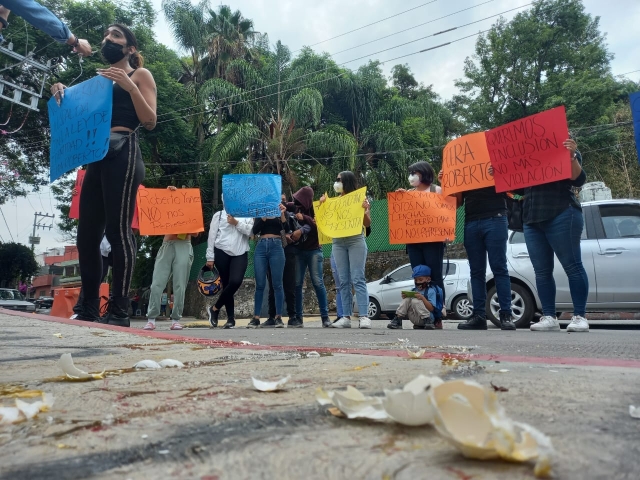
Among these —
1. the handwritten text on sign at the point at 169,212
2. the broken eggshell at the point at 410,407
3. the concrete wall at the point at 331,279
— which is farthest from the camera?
the concrete wall at the point at 331,279

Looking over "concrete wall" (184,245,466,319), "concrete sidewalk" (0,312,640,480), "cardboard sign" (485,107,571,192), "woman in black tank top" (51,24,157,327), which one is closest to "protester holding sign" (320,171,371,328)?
"cardboard sign" (485,107,571,192)

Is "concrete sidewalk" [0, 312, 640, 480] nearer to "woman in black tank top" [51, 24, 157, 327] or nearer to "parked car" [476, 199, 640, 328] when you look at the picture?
"woman in black tank top" [51, 24, 157, 327]

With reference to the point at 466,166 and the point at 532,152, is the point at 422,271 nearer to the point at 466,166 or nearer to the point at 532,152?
the point at 466,166

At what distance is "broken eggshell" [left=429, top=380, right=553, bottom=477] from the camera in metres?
0.68

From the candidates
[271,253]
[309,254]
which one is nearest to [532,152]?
[309,254]

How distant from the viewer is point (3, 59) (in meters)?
19.3

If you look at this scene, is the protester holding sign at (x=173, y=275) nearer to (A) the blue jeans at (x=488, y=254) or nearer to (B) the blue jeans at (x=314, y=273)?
(B) the blue jeans at (x=314, y=273)

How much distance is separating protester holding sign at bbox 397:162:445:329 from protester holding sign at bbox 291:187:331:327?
1157 millimetres

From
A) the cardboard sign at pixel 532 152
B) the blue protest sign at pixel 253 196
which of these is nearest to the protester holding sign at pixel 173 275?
the blue protest sign at pixel 253 196

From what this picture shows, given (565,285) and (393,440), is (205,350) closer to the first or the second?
(393,440)

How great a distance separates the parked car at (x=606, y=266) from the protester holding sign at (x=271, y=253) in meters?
2.43

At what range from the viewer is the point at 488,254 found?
5309 mm

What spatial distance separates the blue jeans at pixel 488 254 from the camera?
5.16 m

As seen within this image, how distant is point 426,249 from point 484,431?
5299mm
